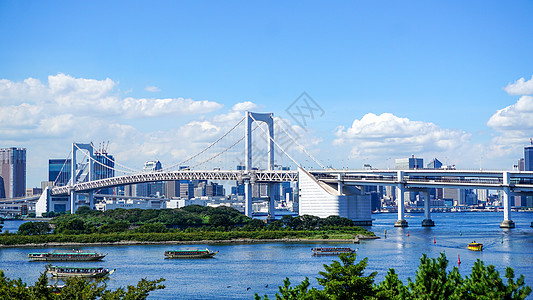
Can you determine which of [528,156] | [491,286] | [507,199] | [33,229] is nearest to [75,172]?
[33,229]

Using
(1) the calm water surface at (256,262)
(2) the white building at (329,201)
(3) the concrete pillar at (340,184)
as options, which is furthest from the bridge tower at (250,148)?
(1) the calm water surface at (256,262)

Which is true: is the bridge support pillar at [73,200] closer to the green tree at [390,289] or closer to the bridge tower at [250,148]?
the bridge tower at [250,148]

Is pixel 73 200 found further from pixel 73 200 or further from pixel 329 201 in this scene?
pixel 329 201

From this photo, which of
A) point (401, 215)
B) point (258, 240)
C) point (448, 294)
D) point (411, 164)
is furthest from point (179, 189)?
point (448, 294)

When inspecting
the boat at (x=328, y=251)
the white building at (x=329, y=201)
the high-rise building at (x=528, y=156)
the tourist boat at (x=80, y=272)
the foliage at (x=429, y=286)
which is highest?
the high-rise building at (x=528, y=156)

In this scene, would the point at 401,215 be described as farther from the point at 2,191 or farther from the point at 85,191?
the point at 2,191
